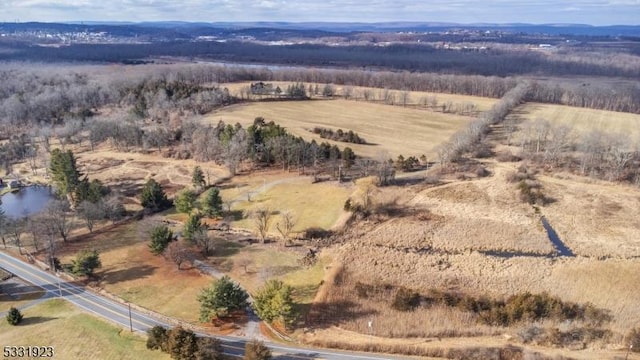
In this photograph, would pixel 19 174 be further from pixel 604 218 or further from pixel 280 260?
pixel 604 218

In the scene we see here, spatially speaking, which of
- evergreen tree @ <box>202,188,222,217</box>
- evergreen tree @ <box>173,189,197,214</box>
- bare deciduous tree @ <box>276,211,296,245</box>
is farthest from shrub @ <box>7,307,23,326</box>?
bare deciduous tree @ <box>276,211,296,245</box>

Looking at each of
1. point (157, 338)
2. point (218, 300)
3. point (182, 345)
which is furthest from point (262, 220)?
point (182, 345)

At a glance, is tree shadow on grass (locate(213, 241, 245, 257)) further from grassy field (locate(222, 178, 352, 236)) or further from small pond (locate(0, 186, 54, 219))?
small pond (locate(0, 186, 54, 219))

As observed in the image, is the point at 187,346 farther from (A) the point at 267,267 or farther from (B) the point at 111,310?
(A) the point at 267,267

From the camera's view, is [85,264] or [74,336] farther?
[85,264]

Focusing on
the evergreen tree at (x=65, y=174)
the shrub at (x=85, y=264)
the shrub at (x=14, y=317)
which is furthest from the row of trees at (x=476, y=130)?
the shrub at (x=14, y=317)

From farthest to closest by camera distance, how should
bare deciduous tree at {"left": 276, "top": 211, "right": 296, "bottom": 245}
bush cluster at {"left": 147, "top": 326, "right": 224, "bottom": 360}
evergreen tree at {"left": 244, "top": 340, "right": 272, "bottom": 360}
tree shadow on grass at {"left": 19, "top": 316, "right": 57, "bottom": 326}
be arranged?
bare deciduous tree at {"left": 276, "top": 211, "right": 296, "bottom": 245}, tree shadow on grass at {"left": 19, "top": 316, "right": 57, "bottom": 326}, bush cluster at {"left": 147, "top": 326, "right": 224, "bottom": 360}, evergreen tree at {"left": 244, "top": 340, "right": 272, "bottom": 360}

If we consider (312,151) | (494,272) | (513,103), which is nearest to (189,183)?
(312,151)
